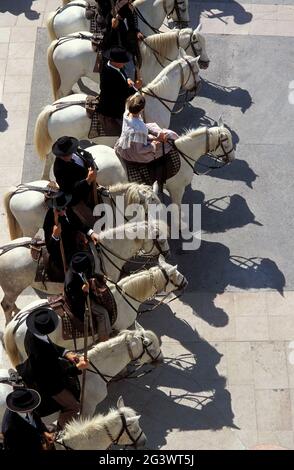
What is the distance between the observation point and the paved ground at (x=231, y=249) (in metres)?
13.2

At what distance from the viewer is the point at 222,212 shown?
1587 cm

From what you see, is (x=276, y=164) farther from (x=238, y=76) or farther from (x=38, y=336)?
(x=38, y=336)

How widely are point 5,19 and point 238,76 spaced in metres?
4.93

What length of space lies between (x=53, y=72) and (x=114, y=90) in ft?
7.28

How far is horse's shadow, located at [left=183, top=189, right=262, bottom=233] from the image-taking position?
15.7 meters

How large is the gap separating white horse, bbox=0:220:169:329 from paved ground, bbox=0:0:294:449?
1.52 metres

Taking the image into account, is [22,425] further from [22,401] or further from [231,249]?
[231,249]

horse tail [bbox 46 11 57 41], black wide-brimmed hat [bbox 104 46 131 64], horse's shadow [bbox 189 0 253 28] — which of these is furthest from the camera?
horse's shadow [bbox 189 0 253 28]

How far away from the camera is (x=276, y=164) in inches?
655

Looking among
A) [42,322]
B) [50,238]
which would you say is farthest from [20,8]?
[42,322]

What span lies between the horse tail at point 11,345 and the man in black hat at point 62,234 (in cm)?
110

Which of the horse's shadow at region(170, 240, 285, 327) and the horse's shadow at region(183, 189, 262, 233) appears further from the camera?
the horse's shadow at region(183, 189, 262, 233)

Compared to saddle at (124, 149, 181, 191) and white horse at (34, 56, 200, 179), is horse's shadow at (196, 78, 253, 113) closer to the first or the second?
white horse at (34, 56, 200, 179)

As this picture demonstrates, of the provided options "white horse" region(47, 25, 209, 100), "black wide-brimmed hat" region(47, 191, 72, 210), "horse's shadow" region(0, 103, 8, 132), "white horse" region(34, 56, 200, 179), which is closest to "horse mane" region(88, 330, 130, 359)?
"black wide-brimmed hat" region(47, 191, 72, 210)
